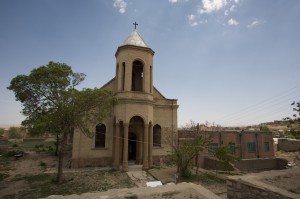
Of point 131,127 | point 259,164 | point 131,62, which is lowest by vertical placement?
point 259,164

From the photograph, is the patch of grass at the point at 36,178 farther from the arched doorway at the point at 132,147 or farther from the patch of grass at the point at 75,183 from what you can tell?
the arched doorway at the point at 132,147

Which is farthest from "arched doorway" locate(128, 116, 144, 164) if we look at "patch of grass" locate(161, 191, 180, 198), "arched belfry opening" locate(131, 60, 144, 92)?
"patch of grass" locate(161, 191, 180, 198)

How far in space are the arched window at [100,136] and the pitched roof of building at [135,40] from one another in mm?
9112

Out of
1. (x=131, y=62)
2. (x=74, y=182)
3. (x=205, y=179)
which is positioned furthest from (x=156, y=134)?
(x=74, y=182)

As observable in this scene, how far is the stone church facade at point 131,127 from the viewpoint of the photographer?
62.0ft

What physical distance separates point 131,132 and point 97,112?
289 inches

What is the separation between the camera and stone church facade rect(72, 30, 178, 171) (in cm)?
1889

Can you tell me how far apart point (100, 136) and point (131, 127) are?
11.6ft

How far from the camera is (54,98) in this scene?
13.8 m

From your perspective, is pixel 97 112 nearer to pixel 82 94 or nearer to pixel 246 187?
pixel 82 94

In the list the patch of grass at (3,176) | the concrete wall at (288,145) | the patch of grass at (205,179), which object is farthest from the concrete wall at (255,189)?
the concrete wall at (288,145)

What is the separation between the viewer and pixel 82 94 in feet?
45.1

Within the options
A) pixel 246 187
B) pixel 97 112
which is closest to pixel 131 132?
pixel 97 112

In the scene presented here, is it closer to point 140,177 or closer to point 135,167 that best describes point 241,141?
point 135,167
